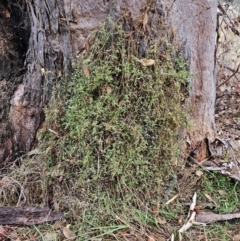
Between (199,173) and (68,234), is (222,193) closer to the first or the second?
(199,173)

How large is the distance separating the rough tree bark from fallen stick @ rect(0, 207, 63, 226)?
0.42 metres

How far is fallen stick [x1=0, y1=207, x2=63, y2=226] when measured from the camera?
154 cm

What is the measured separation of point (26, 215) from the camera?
5.11 feet

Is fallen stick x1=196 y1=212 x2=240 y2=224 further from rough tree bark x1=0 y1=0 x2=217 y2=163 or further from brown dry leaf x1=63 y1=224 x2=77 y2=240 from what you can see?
brown dry leaf x1=63 y1=224 x2=77 y2=240

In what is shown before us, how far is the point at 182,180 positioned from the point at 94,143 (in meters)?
0.52

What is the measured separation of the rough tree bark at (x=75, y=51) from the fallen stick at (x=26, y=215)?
1.36 ft

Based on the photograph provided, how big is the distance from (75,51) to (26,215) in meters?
0.81

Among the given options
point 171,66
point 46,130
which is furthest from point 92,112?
point 171,66

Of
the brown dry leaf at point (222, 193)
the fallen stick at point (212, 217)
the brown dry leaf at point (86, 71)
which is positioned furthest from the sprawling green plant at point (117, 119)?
the brown dry leaf at point (222, 193)

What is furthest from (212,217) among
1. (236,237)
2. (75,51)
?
(75,51)

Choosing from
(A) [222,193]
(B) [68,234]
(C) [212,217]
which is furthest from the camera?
(A) [222,193]

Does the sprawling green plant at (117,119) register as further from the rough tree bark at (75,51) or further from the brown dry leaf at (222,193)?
the brown dry leaf at (222,193)

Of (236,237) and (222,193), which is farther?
(222,193)

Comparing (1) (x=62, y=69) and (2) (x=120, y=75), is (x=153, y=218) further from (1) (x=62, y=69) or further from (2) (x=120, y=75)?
(1) (x=62, y=69)
